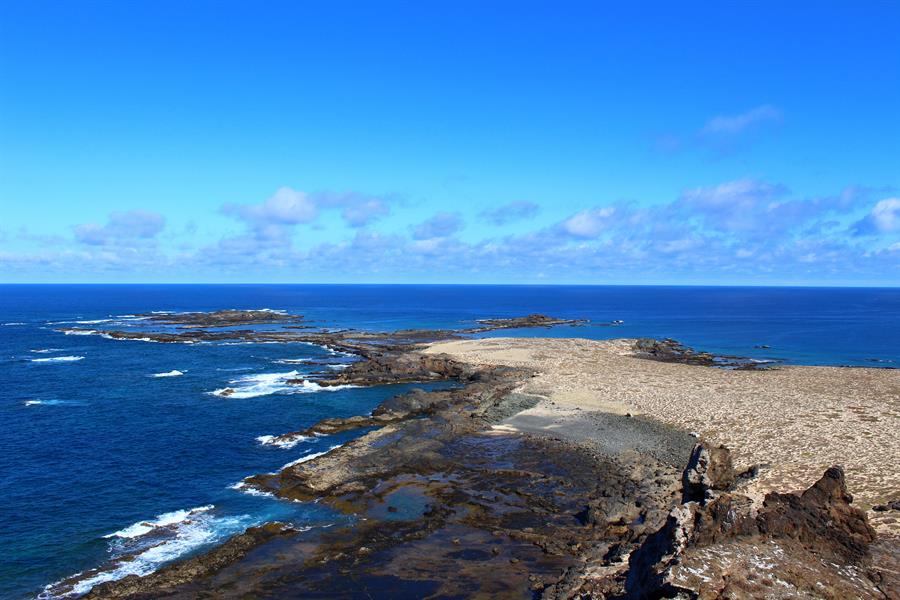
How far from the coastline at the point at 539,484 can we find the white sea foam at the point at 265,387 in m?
14.1

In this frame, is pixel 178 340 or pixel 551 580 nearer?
pixel 551 580

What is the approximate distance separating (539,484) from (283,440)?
20.3 metres

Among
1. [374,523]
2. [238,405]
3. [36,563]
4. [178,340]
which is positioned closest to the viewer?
[36,563]

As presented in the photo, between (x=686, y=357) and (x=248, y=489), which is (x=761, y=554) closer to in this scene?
(x=248, y=489)

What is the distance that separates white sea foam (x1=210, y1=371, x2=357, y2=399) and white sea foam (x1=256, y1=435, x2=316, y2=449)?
15485mm

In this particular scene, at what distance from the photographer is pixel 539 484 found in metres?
33.1

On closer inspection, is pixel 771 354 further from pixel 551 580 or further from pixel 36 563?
pixel 36 563

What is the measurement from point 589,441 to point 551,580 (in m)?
18.2

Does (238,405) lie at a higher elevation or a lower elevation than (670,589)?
lower

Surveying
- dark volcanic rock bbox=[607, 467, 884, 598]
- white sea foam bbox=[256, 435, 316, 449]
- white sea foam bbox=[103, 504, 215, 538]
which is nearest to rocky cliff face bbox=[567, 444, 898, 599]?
dark volcanic rock bbox=[607, 467, 884, 598]

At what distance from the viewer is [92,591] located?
2261 centimetres

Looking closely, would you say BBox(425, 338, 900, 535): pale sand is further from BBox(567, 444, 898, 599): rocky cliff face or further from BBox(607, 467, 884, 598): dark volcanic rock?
BBox(567, 444, 898, 599): rocky cliff face

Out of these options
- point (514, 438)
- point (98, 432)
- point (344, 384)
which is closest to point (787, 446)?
point (514, 438)

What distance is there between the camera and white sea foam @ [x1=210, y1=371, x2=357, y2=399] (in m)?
59.5
